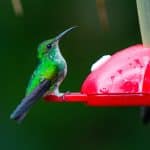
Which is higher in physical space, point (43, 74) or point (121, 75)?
point (121, 75)

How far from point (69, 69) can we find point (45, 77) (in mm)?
1781

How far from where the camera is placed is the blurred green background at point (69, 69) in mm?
6621

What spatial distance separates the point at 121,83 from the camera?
4324 millimetres

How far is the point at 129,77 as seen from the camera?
171 inches

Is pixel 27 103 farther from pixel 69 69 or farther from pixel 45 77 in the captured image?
pixel 69 69

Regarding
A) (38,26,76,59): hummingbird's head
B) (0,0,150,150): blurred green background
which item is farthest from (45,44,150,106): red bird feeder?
(0,0,150,150): blurred green background

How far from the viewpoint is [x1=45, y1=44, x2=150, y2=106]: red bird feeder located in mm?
4262

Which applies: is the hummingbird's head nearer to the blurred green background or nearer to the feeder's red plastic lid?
the feeder's red plastic lid

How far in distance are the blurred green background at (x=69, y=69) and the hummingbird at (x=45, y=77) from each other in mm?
1337

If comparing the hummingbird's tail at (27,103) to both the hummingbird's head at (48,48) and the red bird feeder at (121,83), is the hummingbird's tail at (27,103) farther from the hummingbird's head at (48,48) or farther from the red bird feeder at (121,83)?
the hummingbird's head at (48,48)

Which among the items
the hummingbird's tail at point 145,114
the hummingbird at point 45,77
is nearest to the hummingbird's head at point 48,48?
the hummingbird at point 45,77

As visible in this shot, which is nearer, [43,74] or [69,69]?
[43,74]

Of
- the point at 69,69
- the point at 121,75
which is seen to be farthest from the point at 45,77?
the point at 69,69

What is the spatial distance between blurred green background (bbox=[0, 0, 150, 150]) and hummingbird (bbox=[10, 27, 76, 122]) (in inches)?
52.6
